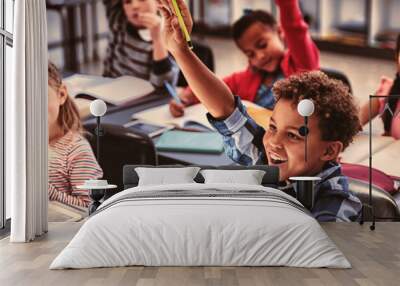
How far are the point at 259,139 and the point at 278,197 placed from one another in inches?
93.6

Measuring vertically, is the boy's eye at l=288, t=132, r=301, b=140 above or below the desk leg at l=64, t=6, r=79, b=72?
below

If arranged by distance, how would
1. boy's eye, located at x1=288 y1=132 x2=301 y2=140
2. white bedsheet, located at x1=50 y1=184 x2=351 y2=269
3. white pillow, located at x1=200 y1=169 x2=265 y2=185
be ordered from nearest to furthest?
1. white bedsheet, located at x1=50 y1=184 x2=351 y2=269
2. white pillow, located at x1=200 y1=169 x2=265 y2=185
3. boy's eye, located at x1=288 y1=132 x2=301 y2=140

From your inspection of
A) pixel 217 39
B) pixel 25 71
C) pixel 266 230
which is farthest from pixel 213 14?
pixel 266 230

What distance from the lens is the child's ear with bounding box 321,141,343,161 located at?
8.18 metres

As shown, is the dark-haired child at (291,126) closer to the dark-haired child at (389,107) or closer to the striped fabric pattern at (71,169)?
the dark-haired child at (389,107)

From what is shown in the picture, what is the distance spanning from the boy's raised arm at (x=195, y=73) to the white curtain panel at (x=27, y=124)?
1.78 meters

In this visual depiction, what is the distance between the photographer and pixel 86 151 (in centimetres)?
835

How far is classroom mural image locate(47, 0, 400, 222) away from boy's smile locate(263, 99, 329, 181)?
0.01m

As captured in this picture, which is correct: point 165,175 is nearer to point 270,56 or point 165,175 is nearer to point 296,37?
point 270,56

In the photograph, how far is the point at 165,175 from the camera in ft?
24.0

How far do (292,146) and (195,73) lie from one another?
4.69 ft

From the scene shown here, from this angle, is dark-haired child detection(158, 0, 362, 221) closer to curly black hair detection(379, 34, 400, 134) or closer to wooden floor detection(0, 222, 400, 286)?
curly black hair detection(379, 34, 400, 134)

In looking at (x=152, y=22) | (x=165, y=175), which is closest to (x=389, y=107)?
(x=165, y=175)

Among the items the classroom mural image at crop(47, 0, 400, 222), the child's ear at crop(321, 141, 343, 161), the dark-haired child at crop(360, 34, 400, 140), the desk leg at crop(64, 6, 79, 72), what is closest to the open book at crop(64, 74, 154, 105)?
the classroom mural image at crop(47, 0, 400, 222)
